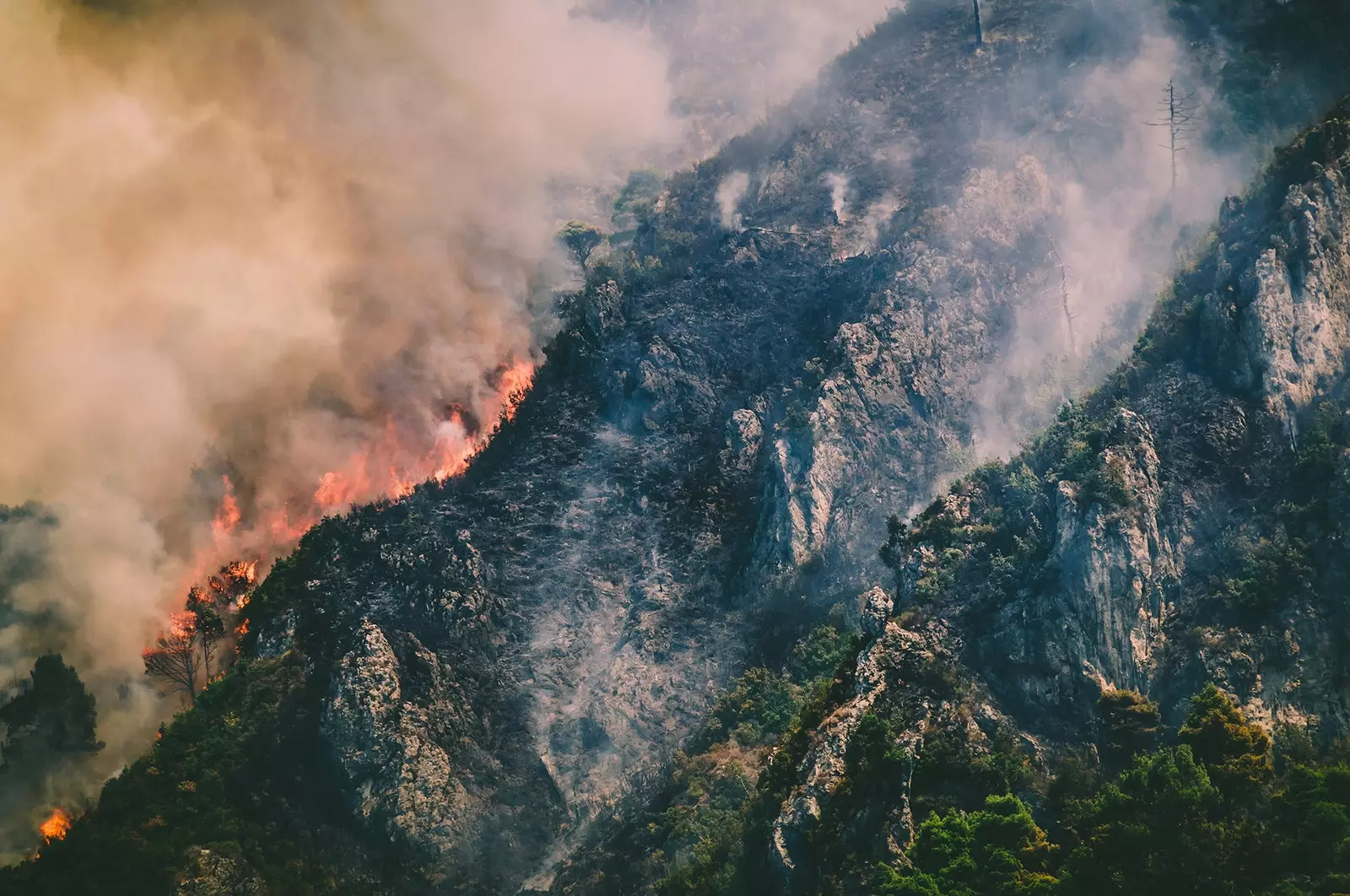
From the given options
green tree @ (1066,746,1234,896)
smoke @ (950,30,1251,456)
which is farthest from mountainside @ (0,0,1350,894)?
green tree @ (1066,746,1234,896)

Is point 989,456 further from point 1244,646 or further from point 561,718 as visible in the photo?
point 561,718

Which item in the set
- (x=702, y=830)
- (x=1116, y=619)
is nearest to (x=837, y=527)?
(x=702, y=830)

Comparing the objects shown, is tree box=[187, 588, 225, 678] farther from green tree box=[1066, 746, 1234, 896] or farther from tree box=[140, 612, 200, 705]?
green tree box=[1066, 746, 1234, 896]

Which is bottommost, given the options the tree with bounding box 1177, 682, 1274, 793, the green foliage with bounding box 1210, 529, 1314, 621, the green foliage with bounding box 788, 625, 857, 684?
the tree with bounding box 1177, 682, 1274, 793

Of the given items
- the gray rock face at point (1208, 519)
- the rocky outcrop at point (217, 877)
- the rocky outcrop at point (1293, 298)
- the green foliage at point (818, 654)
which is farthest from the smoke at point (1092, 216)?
the rocky outcrop at point (217, 877)

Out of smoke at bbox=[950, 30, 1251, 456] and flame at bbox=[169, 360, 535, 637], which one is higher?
smoke at bbox=[950, 30, 1251, 456]

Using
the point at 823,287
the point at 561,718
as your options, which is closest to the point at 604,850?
the point at 561,718
